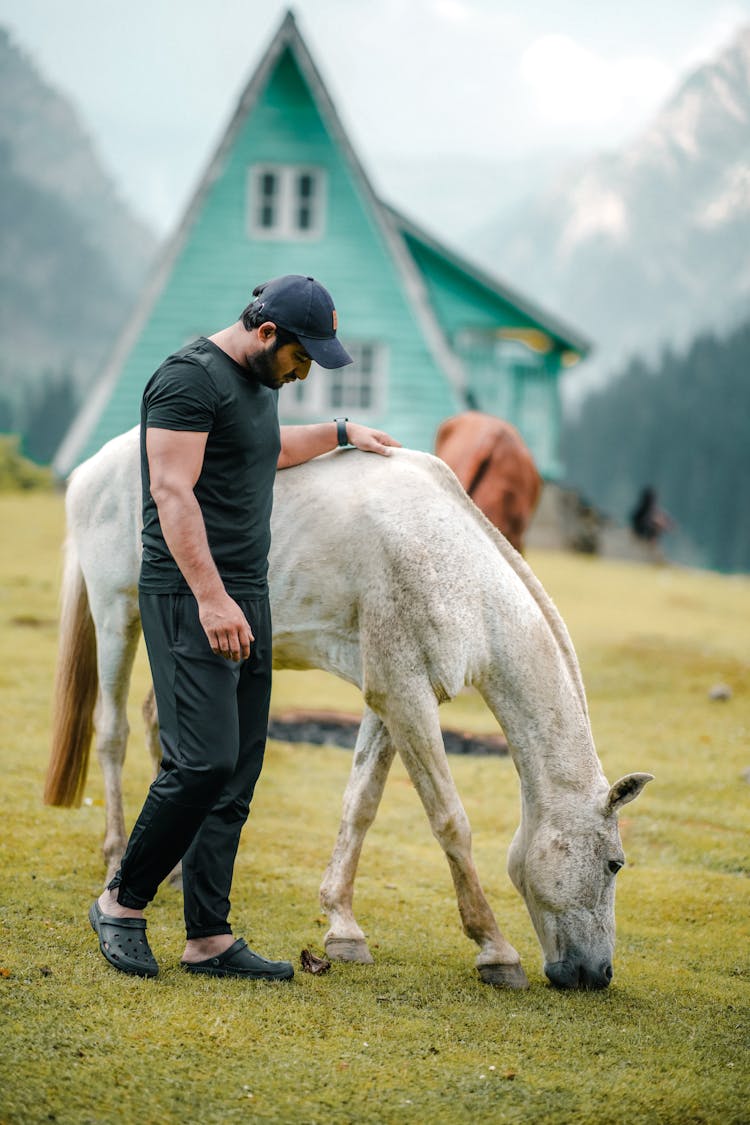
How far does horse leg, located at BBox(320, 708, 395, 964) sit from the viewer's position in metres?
4.69

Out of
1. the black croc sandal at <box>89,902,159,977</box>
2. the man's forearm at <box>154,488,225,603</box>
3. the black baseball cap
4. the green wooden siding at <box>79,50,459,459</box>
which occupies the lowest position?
the black croc sandal at <box>89,902,159,977</box>

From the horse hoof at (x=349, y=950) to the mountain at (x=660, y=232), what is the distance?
95.9ft

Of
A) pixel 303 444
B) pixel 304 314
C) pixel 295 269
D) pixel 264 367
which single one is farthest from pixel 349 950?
pixel 295 269

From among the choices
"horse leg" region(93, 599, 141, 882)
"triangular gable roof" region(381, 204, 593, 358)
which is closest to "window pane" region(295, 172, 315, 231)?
"triangular gable roof" region(381, 204, 593, 358)

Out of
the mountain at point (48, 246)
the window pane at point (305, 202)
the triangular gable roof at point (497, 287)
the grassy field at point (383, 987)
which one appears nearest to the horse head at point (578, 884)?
the grassy field at point (383, 987)

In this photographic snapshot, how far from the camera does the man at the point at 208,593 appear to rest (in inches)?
150

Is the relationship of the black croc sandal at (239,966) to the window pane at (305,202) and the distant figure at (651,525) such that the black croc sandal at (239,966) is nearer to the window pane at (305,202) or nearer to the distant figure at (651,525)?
the window pane at (305,202)

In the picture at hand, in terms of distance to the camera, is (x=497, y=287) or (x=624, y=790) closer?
(x=624, y=790)

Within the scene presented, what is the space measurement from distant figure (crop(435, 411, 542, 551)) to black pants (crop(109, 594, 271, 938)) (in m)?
4.44

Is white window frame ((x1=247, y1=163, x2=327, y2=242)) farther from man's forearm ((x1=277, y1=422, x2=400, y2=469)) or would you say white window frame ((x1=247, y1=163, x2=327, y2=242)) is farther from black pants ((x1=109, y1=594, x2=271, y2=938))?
black pants ((x1=109, y1=594, x2=271, y2=938))

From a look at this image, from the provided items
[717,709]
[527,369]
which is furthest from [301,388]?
[717,709]

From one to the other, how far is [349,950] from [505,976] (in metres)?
0.58

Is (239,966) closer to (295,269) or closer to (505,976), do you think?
(505,976)

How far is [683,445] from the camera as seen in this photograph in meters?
Answer: 31.1
